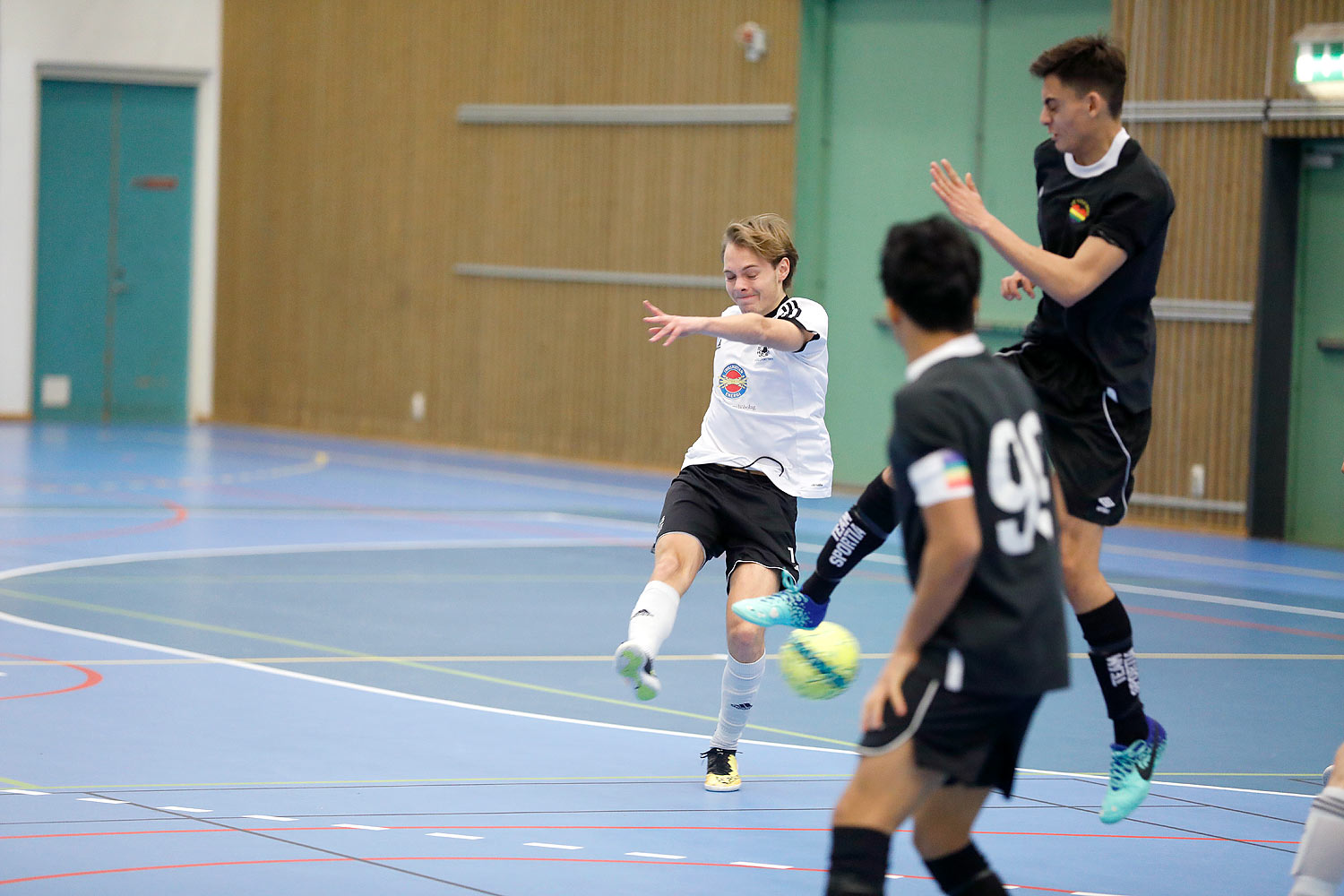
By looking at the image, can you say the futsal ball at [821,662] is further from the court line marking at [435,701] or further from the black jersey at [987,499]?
the court line marking at [435,701]

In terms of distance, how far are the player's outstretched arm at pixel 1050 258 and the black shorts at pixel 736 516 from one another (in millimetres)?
1419

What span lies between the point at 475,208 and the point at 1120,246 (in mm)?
14017

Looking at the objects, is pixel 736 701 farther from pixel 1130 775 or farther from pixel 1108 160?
pixel 1108 160

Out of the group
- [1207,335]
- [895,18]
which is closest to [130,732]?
[1207,335]

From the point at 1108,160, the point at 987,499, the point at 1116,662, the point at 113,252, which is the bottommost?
the point at 1116,662

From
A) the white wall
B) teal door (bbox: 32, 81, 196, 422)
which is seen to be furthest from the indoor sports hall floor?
teal door (bbox: 32, 81, 196, 422)

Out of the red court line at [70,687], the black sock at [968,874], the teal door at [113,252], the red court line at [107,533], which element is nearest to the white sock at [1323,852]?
the black sock at [968,874]

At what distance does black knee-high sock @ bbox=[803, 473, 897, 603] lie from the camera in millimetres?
4949

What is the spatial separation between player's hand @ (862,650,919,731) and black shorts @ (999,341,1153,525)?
1583 millimetres

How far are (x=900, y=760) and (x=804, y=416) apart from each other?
102 inches

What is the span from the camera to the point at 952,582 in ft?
10.4

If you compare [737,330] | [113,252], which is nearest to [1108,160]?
[737,330]

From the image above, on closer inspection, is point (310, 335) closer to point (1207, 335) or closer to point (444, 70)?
point (444, 70)

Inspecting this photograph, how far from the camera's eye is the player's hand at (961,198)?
4.29 metres
